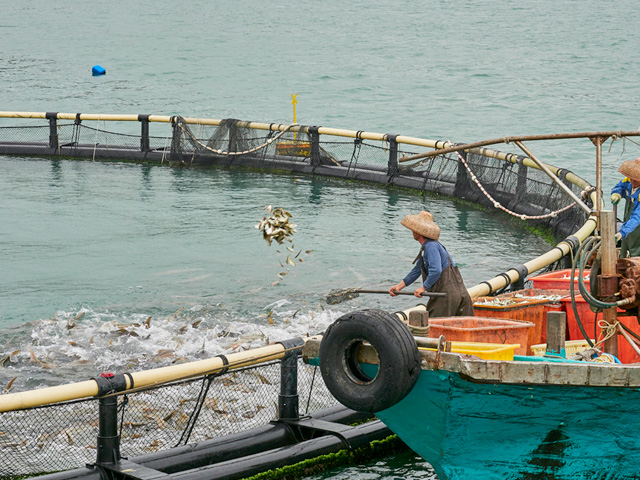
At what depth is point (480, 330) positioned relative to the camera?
8.88m

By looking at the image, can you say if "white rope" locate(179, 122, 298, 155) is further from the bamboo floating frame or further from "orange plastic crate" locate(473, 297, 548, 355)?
"orange plastic crate" locate(473, 297, 548, 355)

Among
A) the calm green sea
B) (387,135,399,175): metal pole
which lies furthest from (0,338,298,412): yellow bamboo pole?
(387,135,399,175): metal pole

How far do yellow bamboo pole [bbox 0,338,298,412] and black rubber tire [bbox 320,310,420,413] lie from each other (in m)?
0.96

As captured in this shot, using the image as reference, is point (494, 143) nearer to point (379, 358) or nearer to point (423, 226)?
point (423, 226)

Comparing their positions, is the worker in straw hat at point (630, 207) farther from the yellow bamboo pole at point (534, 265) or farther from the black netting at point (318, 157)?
the black netting at point (318, 157)

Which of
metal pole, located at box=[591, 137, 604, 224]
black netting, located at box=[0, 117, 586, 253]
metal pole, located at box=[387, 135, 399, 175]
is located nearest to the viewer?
metal pole, located at box=[591, 137, 604, 224]

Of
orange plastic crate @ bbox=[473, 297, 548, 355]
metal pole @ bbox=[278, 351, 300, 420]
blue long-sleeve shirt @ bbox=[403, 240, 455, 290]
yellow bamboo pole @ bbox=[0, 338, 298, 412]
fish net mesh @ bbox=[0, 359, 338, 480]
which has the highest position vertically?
blue long-sleeve shirt @ bbox=[403, 240, 455, 290]

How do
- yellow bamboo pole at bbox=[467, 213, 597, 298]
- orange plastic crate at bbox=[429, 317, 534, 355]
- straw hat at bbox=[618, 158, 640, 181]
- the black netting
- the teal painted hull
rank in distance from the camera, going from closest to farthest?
the teal painted hull
orange plastic crate at bbox=[429, 317, 534, 355]
straw hat at bbox=[618, 158, 640, 181]
yellow bamboo pole at bbox=[467, 213, 597, 298]
the black netting

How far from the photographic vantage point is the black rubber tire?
24.9ft

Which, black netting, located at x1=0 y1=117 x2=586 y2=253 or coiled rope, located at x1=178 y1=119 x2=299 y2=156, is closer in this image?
black netting, located at x1=0 y1=117 x2=586 y2=253

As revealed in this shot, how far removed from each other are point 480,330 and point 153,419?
345cm

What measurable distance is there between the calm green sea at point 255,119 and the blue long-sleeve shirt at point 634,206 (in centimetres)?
358

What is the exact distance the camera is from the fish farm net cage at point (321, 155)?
2312 centimetres

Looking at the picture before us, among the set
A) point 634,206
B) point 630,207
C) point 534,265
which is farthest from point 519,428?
point 534,265
